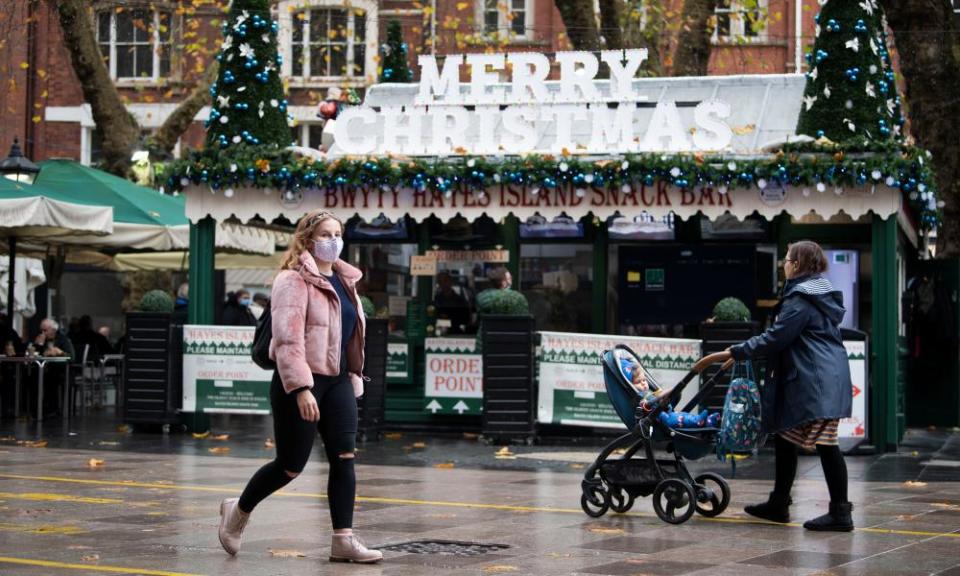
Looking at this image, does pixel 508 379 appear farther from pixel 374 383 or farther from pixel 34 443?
pixel 34 443

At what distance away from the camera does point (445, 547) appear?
859cm

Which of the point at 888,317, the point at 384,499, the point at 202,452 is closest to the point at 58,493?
the point at 384,499

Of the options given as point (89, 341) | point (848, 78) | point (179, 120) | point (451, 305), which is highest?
point (179, 120)

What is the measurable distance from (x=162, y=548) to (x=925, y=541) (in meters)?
4.30

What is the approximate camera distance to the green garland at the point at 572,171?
15430 millimetres

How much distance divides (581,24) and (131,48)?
54.5 ft

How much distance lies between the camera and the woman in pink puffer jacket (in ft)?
25.5

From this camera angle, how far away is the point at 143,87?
126 ft

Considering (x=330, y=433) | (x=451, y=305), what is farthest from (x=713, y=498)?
(x=451, y=305)

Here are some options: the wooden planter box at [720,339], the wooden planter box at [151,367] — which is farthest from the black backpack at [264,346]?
the wooden planter box at [151,367]

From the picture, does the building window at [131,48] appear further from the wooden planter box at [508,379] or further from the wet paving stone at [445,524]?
the wet paving stone at [445,524]

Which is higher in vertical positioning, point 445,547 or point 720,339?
point 720,339

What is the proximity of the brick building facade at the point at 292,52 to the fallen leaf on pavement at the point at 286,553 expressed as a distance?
27.4 m

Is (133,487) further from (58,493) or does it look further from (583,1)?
(583,1)
